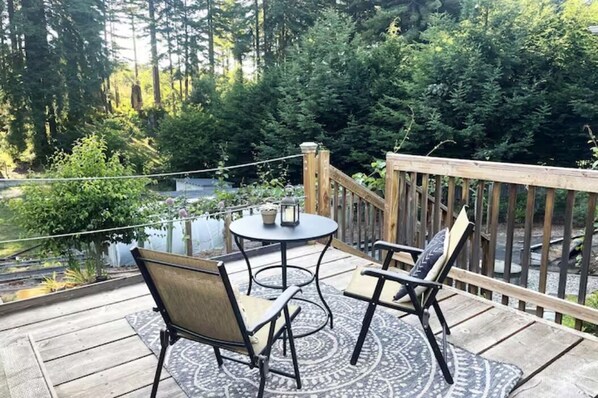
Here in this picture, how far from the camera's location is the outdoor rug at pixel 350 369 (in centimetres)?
209

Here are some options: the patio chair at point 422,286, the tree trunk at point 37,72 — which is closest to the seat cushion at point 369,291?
the patio chair at point 422,286

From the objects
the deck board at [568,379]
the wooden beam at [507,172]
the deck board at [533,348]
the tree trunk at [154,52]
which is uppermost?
the tree trunk at [154,52]

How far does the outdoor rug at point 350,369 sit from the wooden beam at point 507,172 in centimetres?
110

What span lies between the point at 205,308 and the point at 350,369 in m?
0.91

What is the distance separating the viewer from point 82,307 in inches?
118

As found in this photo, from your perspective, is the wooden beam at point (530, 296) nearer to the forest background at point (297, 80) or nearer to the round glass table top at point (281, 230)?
the round glass table top at point (281, 230)

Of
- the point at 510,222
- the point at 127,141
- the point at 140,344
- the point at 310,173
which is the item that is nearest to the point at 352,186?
the point at 310,173

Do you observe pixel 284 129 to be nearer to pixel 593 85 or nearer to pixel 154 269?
pixel 593 85

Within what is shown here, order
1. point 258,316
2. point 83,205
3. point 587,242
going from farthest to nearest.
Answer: point 83,205 < point 587,242 < point 258,316

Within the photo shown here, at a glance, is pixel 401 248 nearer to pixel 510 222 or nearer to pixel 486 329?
pixel 486 329

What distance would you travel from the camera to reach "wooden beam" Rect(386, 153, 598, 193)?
2473 mm

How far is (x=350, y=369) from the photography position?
2.28 metres

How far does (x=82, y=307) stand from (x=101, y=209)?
1766mm

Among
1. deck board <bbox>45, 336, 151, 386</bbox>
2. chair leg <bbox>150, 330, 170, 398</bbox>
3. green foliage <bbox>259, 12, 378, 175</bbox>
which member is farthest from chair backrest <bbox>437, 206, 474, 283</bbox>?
green foliage <bbox>259, 12, 378, 175</bbox>
